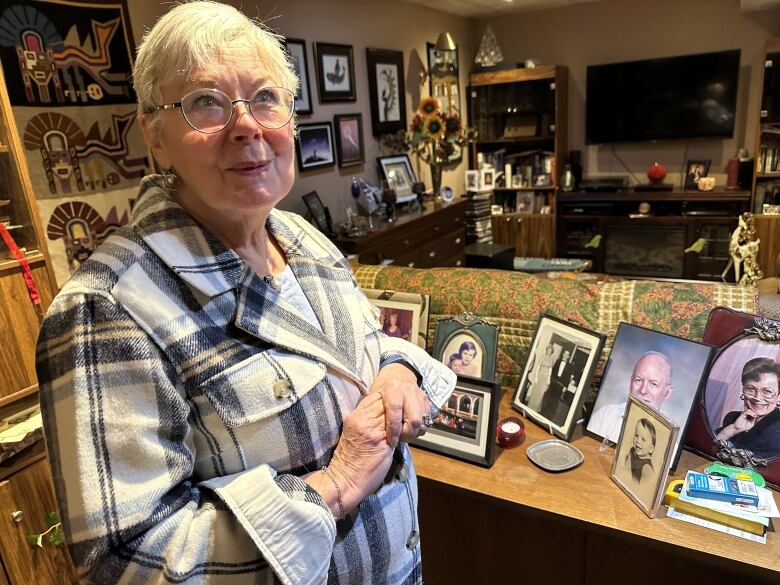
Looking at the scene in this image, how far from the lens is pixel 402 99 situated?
14.1 ft

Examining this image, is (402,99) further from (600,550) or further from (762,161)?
(600,550)

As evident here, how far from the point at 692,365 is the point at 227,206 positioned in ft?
3.34

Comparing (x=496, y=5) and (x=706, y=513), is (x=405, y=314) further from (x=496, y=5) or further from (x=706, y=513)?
(x=496, y=5)

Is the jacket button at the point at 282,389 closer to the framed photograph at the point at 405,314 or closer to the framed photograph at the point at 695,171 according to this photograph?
the framed photograph at the point at 405,314

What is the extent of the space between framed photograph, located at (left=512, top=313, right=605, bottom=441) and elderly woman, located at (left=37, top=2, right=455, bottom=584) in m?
0.65

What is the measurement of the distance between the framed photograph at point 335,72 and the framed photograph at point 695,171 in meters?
3.07

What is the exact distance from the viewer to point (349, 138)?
146 inches

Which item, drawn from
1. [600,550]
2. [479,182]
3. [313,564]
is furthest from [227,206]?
[479,182]

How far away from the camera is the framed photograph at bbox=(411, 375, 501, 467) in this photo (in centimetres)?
135

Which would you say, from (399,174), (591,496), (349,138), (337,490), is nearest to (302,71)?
(349,138)

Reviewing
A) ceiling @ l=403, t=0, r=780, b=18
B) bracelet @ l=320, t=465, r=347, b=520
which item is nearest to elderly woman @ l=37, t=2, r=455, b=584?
bracelet @ l=320, t=465, r=347, b=520

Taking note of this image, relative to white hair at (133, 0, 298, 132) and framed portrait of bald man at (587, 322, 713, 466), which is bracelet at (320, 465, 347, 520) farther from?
framed portrait of bald man at (587, 322, 713, 466)

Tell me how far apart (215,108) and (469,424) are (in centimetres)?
98

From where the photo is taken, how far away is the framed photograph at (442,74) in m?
4.62
